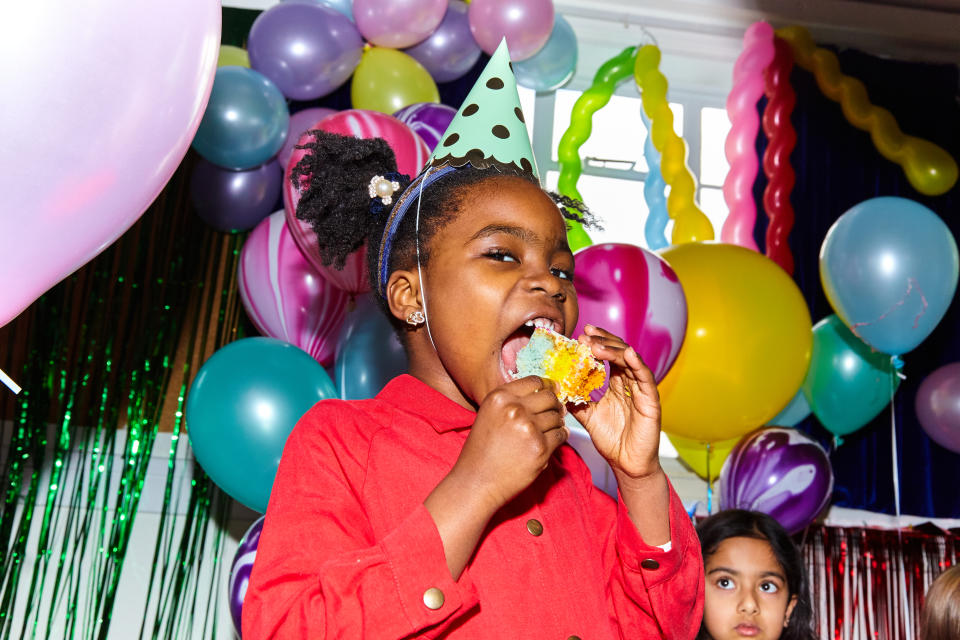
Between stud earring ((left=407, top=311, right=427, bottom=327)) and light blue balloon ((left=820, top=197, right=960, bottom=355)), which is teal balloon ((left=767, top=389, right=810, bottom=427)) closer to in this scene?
light blue balloon ((left=820, top=197, right=960, bottom=355))

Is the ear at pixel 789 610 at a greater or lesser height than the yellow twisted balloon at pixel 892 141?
lesser

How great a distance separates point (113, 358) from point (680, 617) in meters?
2.73

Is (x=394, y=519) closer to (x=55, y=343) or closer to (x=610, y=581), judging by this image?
(x=610, y=581)

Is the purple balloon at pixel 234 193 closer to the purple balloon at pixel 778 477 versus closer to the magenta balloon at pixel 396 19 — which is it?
the magenta balloon at pixel 396 19

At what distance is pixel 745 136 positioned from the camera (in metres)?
3.86

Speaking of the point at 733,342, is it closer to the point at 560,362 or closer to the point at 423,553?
the point at 560,362

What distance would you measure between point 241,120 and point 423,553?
2318 millimetres

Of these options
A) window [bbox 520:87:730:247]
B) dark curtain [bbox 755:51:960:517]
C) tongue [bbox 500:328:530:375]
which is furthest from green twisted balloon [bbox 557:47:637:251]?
tongue [bbox 500:328:530:375]

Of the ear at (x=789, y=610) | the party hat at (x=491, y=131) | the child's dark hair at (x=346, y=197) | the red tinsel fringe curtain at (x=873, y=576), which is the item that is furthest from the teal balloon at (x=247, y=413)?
the red tinsel fringe curtain at (x=873, y=576)

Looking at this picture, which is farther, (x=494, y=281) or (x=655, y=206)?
(x=655, y=206)

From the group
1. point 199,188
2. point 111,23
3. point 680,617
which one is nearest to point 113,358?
point 199,188

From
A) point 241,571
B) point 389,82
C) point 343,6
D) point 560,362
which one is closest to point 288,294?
point 241,571

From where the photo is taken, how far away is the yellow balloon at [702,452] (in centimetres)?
330

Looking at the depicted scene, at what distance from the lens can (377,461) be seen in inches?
43.6
